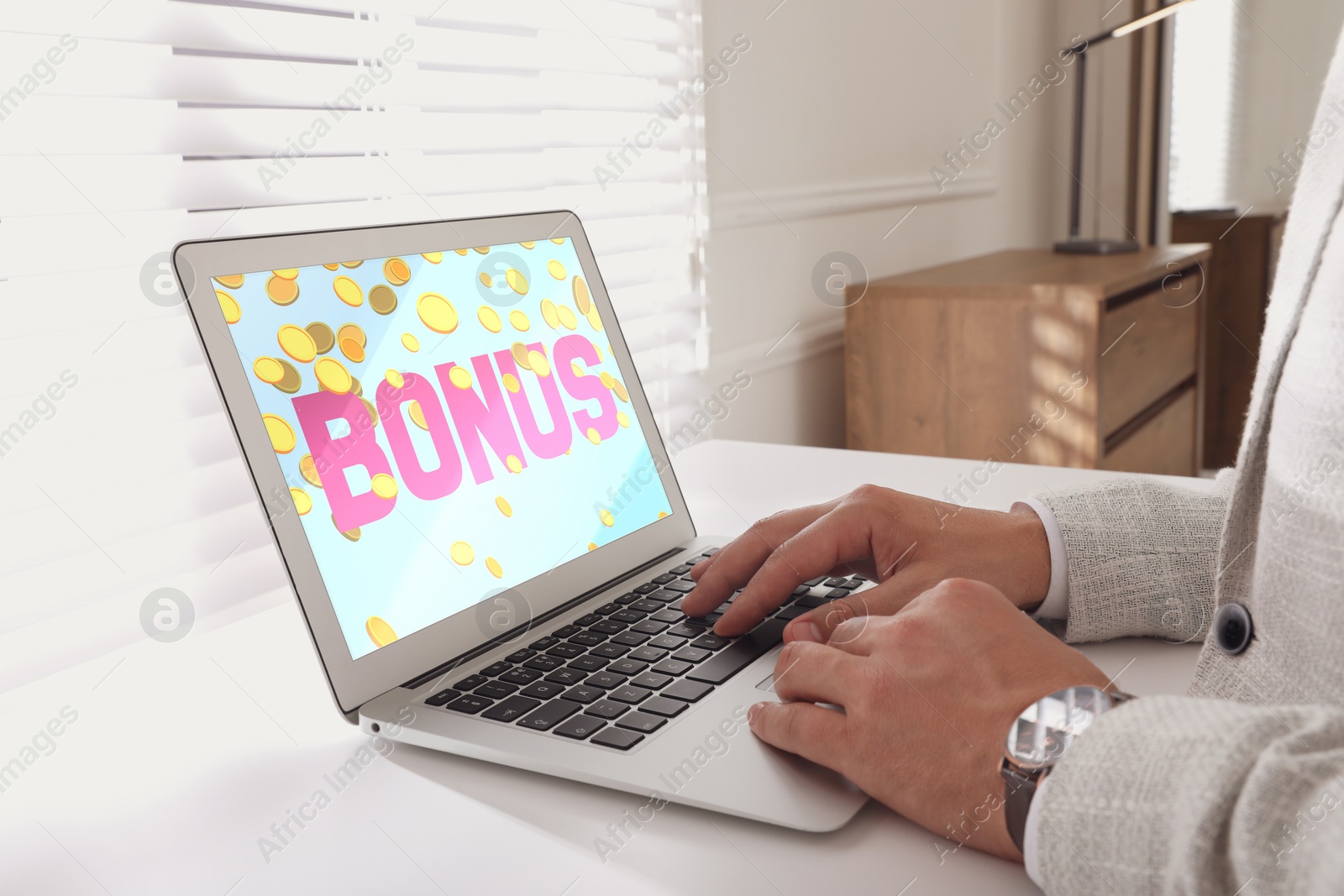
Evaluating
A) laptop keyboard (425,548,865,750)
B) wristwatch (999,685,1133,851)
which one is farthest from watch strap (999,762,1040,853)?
laptop keyboard (425,548,865,750)

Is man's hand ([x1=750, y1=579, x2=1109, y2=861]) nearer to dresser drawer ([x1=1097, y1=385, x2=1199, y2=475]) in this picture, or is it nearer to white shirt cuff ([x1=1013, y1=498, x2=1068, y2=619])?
white shirt cuff ([x1=1013, y1=498, x2=1068, y2=619])

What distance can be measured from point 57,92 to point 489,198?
515 mm

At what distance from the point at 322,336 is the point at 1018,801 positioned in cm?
47

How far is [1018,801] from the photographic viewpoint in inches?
17.0

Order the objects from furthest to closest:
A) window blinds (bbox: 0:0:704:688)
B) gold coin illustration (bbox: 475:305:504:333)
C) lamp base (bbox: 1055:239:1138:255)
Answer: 1. lamp base (bbox: 1055:239:1138:255)
2. window blinds (bbox: 0:0:704:688)
3. gold coin illustration (bbox: 475:305:504:333)

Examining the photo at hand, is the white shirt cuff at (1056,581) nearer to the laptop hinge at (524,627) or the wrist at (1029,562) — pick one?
the wrist at (1029,562)

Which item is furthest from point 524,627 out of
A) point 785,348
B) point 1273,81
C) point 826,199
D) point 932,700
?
point 1273,81

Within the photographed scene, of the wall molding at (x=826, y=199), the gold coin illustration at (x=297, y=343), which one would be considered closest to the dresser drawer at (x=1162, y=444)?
the wall molding at (x=826, y=199)

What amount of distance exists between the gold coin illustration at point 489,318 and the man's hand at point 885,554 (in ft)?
0.75

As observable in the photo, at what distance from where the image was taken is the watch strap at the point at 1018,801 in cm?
43

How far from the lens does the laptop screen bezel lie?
1.86 ft

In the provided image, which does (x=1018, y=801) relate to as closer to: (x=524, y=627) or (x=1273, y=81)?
(x=524, y=627)

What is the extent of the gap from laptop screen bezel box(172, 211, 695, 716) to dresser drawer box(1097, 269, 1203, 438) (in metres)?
1.28

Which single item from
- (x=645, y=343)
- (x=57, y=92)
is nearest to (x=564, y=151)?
(x=645, y=343)
